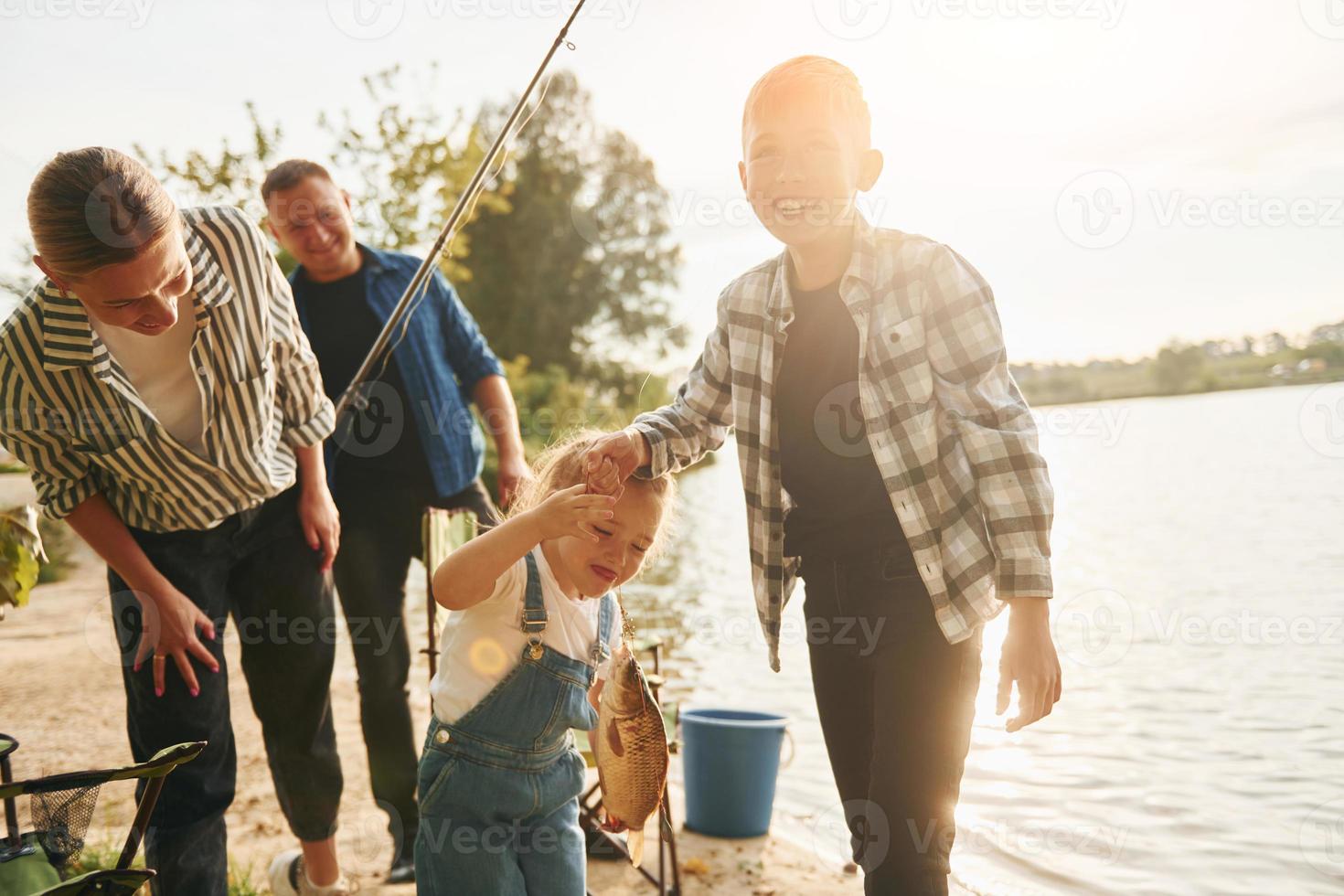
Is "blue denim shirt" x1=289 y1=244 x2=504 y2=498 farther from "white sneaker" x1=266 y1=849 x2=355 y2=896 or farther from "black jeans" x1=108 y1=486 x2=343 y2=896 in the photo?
"white sneaker" x1=266 y1=849 x2=355 y2=896

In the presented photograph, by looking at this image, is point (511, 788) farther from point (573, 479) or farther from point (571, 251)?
point (571, 251)

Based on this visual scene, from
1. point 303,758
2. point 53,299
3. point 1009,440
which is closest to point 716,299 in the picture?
point 1009,440

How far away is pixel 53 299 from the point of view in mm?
2305

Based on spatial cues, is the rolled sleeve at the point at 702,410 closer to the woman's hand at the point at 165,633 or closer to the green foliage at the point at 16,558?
the woman's hand at the point at 165,633

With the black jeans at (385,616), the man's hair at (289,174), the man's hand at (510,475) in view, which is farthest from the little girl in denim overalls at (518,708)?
the man's hair at (289,174)

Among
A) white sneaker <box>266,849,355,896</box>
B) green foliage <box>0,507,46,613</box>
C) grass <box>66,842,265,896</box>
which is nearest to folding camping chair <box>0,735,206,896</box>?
green foliage <box>0,507,46,613</box>

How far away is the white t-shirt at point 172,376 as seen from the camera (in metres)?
2.55

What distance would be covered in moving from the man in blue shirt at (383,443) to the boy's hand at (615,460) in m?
1.36

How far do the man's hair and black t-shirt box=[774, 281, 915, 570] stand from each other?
2.14 metres

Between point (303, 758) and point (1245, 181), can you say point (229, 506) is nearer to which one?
point (303, 758)

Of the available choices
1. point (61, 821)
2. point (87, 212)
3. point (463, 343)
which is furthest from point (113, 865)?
point (87, 212)

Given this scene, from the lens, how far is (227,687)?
267 centimetres

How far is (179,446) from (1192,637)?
928 centimetres

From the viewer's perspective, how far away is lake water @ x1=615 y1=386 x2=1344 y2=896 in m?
4.77
